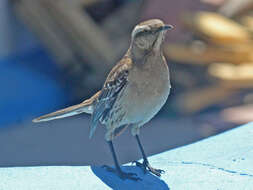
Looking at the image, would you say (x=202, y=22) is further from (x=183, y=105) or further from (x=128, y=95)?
(x=128, y=95)

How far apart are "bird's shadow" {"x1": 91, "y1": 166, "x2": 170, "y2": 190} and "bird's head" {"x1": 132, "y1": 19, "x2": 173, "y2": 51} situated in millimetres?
780

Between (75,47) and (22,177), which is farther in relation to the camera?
(75,47)

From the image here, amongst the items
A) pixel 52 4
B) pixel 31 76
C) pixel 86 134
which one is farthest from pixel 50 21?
pixel 86 134

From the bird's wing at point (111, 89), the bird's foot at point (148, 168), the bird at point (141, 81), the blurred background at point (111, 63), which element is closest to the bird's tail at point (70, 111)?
the bird's wing at point (111, 89)

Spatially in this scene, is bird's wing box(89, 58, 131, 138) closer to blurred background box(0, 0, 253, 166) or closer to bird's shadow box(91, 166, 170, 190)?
bird's shadow box(91, 166, 170, 190)

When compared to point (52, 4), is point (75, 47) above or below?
below

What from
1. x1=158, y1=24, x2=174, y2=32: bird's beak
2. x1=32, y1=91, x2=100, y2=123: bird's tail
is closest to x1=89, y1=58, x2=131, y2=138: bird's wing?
x1=32, y1=91, x2=100, y2=123: bird's tail

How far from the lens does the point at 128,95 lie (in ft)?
11.6

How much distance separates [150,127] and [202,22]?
1857 mm

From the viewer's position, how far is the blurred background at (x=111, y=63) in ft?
25.3

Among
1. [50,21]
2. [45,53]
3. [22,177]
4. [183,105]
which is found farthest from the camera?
[45,53]

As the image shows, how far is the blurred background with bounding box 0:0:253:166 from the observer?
7.73m

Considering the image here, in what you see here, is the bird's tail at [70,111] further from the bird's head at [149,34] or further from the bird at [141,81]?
the bird's head at [149,34]

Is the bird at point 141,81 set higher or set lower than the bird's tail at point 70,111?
higher
